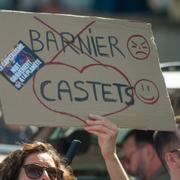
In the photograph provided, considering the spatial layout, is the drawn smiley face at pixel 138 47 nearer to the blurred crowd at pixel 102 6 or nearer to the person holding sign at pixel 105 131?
the person holding sign at pixel 105 131

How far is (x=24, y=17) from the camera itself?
502cm

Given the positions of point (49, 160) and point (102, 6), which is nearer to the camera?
point (49, 160)

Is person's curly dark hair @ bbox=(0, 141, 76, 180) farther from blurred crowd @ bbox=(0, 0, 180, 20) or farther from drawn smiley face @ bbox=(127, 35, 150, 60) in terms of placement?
blurred crowd @ bbox=(0, 0, 180, 20)

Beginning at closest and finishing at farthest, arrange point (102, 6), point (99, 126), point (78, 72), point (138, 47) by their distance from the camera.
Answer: point (99, 126)
point (78, 72)
point (138, 47)
point (102, 6)

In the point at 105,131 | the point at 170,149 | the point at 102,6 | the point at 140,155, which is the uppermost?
the point at 105,131

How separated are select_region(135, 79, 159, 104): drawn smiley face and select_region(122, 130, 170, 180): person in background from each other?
1377 mm

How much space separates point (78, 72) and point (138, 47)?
0.35 metres

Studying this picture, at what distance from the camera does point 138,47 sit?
5238 millimetres

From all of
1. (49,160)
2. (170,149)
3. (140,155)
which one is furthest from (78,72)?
(140,155)

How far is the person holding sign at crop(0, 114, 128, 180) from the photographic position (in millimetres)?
4957

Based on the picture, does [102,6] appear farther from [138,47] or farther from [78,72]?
[78,72]

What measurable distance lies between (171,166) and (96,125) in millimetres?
432

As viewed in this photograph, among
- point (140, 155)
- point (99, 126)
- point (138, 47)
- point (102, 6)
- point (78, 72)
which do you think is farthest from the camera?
point (102, 6)

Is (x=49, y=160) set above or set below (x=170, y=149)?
above
